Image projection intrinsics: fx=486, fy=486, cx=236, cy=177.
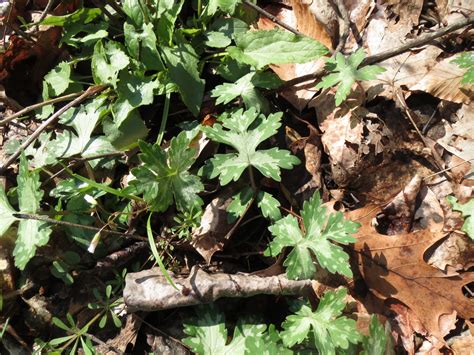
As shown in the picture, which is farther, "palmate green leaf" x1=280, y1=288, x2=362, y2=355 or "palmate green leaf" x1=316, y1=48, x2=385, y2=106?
"palmate green leaf" x1=316, y1=48, x2=385, y2=106

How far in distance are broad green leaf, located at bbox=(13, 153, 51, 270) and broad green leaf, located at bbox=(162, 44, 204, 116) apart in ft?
2.62

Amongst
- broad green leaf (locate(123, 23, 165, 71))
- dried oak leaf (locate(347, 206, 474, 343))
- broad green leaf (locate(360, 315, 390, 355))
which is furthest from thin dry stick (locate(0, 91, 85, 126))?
broad green leaf (locate(360, 315, 390, 355))

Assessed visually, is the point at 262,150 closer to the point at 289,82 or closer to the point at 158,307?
the point at 289,82

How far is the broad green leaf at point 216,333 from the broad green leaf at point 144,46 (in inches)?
47.5

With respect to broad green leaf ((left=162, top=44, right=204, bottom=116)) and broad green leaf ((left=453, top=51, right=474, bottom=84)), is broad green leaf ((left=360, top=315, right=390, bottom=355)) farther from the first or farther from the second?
broad green leaf ((left=162, top=44, right=204, bottom=116))

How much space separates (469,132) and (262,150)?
976 mm

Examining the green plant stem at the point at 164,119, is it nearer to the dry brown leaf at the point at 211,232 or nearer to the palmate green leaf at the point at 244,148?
the palmate green leaf at the point at 244,148

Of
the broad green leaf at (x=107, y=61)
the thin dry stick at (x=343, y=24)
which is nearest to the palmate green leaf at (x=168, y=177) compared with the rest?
the broad green leaf at (x=107, y=61)

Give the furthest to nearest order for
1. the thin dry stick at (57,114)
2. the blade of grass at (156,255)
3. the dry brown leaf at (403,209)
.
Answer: the thin dry stick at (57,114)
the dry brown leaf at (403,209)
the blade of grass at (156,255)

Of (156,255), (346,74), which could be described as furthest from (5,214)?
(346,74)

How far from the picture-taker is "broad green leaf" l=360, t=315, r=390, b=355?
6.44 feet

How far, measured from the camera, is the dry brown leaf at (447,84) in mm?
2334

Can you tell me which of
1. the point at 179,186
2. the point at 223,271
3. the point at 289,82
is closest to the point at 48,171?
the point at 179,186

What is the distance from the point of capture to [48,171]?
8.23ft
